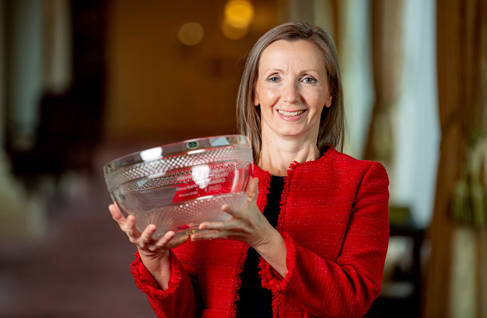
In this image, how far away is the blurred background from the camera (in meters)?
2.73

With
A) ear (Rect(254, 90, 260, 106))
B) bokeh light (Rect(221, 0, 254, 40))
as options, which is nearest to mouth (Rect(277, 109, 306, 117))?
ear (Rect(254, 90, 260, 106))

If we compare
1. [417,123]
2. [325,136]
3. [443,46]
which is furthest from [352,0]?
[325,136]

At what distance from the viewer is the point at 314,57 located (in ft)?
3.83

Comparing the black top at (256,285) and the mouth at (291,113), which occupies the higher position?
the mouth at (291,113)

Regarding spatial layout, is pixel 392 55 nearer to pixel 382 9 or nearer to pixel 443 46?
pixel 382 9

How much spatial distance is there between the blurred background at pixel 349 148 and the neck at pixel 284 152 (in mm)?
166

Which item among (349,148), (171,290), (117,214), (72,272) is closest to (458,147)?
(171,290)

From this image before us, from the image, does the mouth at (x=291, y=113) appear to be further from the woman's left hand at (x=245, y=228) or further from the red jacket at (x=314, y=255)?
the woman's left hand at (x=245, y=228)

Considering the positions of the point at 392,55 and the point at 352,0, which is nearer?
the point at 392,55

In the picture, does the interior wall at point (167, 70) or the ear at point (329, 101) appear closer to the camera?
the ear at point (329, 101)

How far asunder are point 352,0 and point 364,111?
109 cm

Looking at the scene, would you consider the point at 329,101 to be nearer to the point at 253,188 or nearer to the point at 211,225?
the point at 253,188

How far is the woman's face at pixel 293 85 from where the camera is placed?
3.81ft

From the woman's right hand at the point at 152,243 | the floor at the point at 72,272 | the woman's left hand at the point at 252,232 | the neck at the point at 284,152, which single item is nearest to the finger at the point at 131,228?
the woman's right hand at the point at 152,243
